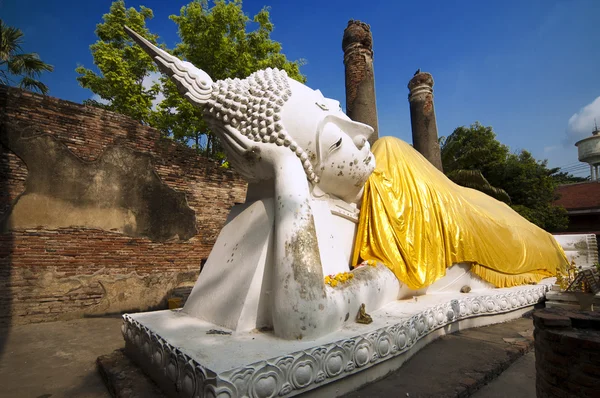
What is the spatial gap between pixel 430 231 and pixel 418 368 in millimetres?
1369

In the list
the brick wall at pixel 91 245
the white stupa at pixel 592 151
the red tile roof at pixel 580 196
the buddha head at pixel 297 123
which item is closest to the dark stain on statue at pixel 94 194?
the brick wall at pixel 91 245

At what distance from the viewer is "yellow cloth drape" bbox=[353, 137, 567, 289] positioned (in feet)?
9.07

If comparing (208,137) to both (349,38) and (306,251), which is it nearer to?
(349,38)

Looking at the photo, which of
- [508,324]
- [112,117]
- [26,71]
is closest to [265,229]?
[508,324]

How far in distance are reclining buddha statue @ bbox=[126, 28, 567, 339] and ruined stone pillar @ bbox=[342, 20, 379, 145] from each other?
5.78 m

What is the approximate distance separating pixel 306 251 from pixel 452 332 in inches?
72.7

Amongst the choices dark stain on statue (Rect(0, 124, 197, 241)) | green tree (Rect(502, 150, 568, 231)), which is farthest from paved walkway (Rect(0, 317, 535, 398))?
green tree (Rect(502, 150, 568, 231))

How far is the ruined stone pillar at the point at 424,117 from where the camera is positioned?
1108 cm

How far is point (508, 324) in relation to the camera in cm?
324

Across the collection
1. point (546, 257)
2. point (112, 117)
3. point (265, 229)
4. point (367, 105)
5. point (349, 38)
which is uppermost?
point (349, 38)

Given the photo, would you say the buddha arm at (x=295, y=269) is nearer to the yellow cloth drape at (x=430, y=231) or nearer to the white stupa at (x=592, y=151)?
the yellow cloth drape at (x=430, y=231)

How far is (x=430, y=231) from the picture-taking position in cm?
307

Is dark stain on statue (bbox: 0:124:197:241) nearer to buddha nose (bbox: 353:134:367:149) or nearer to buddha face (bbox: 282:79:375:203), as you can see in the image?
buddha face (bbox: 282:79:375:203)

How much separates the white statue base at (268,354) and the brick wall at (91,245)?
325cm
